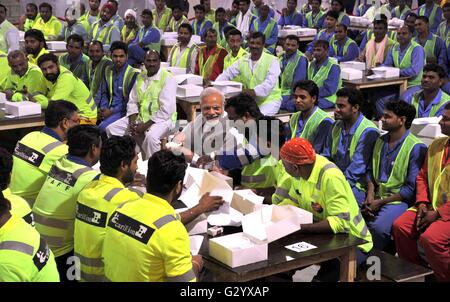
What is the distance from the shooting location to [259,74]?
7.50 m

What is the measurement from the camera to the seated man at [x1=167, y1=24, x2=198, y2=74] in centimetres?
875

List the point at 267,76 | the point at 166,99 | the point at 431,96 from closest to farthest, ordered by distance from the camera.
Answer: the point at 431,96 < the point at 166,99 < the point at 267,76

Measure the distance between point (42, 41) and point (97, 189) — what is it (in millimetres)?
4788

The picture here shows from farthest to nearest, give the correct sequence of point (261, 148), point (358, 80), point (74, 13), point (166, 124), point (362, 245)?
point (74, 13) < point (358, 80) < point (166, 124) < point (261, 148) < point (362, 245)

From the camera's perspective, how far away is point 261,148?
5000 mm

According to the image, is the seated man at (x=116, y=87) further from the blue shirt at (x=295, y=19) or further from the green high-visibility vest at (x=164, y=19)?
the blue shirt at (x=295, y=19)

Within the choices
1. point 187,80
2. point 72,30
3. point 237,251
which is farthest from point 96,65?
point 237,251

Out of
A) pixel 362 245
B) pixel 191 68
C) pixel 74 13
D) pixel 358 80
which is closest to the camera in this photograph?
pixel 362 245

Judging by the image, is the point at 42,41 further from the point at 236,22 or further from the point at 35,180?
the point at 236,22

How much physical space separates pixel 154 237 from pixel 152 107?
3910 mm

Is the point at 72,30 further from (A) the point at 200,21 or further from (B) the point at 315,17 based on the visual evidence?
(B) the point at 315,17

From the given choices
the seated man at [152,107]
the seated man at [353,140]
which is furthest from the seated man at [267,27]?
the seated man at [353,140]

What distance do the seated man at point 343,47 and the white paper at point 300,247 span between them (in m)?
Result: 5.80
